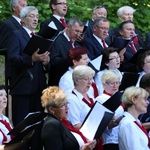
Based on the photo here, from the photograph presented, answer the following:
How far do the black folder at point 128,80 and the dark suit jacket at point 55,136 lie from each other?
2.12 m

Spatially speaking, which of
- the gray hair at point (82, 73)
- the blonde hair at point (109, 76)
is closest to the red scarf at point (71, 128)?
the gray hair at point (82, 73)

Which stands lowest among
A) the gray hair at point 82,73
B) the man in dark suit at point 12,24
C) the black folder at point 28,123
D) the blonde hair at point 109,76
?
the black folder at point 28,123

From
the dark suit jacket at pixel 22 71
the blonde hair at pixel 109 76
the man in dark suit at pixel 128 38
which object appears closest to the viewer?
the blonde hair at pixel 109 76

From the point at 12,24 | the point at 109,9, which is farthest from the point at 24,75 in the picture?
the point at 109,9

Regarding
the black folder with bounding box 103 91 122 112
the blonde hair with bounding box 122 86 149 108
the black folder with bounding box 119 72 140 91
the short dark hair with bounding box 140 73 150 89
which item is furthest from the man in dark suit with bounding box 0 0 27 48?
the blonde hair with bounding box 122 86 149 108

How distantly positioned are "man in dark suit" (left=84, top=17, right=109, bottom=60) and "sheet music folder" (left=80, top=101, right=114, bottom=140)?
7.90 feet

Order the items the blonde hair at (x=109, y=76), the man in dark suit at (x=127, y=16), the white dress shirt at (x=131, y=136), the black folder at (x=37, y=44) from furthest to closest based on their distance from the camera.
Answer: the man in dark suit at (x=127, y=16) → the black folder at (x=37, y=44) → the blonde hair at (x=109, y=76) → the white dress shirt at (x=131, y=136)

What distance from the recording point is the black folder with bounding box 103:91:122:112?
6.23 m

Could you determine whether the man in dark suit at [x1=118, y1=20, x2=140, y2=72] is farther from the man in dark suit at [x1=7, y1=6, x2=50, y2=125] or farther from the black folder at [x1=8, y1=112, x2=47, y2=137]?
the black folder at [x1=8, y1=112, x2=47, y2=137]

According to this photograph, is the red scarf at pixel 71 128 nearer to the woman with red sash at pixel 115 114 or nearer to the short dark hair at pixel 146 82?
the woman with red sash at pixel 115 114

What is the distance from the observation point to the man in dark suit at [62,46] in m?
7.83

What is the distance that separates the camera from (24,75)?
771 cm

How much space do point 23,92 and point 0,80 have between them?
111cm

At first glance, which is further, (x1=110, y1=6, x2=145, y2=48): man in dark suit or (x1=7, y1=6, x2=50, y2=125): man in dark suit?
(x1=110, y1=6, x2=145, y2=48): man in dark suit
